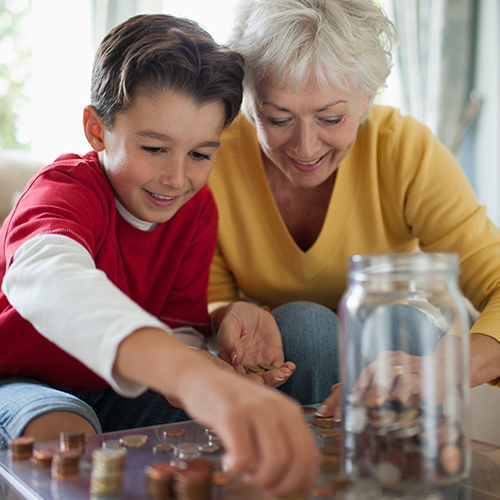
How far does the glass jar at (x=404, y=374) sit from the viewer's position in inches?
21.7

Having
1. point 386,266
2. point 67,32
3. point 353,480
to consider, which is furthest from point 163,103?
point 67,32

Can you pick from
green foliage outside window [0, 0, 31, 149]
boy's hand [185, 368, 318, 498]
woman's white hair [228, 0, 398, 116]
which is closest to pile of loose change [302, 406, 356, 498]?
boy's hand [185, 368, 318, 498]

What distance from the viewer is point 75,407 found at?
31.4 inches

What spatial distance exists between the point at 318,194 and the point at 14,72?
1.44 metres

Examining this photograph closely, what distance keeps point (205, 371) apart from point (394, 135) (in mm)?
1056

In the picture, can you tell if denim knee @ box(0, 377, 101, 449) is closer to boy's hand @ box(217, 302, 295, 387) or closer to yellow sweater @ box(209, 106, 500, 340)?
Answer: boy's hand @ box(217, 302, 295, 387)

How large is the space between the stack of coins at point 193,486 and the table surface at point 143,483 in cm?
2

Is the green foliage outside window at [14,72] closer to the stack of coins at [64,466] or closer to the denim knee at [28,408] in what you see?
the denim knee at [28,408]

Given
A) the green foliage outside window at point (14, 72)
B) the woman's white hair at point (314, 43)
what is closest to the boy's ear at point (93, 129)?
the woman's white hair at point (314, 43)

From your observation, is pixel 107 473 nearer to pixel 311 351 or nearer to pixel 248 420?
pixel 248 420

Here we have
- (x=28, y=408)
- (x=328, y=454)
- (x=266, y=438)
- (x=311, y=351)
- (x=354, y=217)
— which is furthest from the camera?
(x=354, y=217)

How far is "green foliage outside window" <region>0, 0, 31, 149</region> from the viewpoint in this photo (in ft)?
7.10

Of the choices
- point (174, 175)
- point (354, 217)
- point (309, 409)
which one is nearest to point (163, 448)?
point (309, 409)

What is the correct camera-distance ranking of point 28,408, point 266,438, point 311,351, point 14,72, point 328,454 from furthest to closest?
1. point 14,72
2. point 311,351
3. point 28,408
4. point 328,454
5. point 266,438
